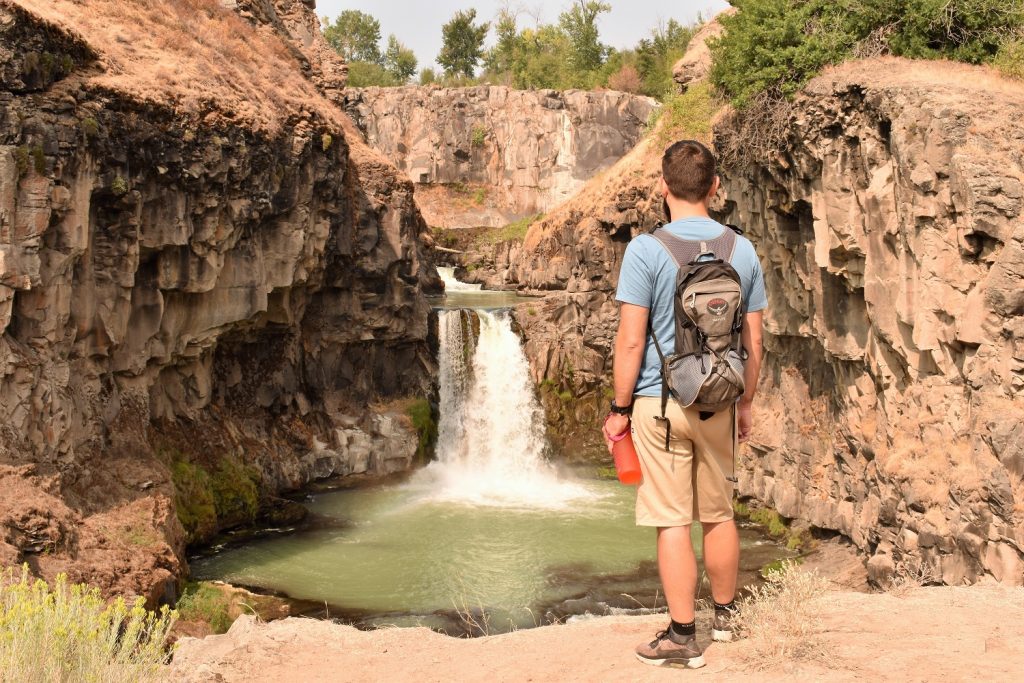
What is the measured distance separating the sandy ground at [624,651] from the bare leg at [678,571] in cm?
34

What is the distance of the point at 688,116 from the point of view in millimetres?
30031

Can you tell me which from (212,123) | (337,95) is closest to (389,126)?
(337,95)

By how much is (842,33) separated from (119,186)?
44.2 feet

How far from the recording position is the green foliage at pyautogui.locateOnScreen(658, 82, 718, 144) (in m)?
28.7

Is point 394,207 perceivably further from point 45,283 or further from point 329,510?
point 45,283

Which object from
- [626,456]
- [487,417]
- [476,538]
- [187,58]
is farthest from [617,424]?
[487,417]

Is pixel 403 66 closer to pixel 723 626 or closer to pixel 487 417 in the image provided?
pixel 487 417

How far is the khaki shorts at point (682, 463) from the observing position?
5008 mm

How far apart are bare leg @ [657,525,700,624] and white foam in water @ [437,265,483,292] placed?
105ft

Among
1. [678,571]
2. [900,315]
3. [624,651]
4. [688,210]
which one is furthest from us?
[900,315]

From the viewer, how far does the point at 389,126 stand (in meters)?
53.4

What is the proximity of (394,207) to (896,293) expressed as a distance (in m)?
13.9

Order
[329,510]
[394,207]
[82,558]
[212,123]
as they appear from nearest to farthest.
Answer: [82,558] < [212,123] < [329,510] < [394,207]

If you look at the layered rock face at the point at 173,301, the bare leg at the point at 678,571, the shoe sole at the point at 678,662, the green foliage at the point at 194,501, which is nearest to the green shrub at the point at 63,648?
the shoe sole at the point at 678,662
